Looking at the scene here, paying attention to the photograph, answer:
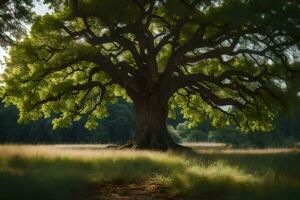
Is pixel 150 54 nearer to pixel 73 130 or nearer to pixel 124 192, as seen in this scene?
pixel 124 192

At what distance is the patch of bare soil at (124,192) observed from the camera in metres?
12.5

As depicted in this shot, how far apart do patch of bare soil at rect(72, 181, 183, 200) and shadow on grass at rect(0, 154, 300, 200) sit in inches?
7.8

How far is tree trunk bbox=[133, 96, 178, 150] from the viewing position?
96.5ft

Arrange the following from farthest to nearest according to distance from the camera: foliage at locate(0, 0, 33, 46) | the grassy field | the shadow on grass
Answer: foliage at locate(0, 0, 33, 46) < the grassy field < the shadow on grass

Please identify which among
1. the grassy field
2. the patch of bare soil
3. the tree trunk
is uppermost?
Result: the tree trunk

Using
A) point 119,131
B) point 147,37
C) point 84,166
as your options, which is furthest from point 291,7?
point 119,131

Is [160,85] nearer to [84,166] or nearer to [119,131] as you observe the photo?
[84,166]

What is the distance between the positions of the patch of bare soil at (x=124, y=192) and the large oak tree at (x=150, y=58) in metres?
10.3

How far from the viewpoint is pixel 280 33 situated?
22.9 meters

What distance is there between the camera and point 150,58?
1135 inches

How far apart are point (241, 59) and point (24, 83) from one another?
14036 millimetres

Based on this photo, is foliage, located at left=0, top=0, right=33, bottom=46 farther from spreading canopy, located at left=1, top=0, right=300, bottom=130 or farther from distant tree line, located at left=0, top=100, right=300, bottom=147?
distant tree line, located at left=0, top=100, right=300, bottom=147

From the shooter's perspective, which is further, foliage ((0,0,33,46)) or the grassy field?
foliage ((0,0,33,46))

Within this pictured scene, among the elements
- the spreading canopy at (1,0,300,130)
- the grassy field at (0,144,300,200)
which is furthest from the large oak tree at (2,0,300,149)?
the grassy field at (0,144,300,200)
